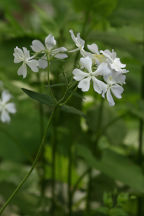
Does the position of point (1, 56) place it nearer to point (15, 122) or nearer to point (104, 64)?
point (104, 64)

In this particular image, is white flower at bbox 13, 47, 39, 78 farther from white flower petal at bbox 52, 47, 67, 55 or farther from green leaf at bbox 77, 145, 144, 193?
green leaf at bbox 77, 145, 144, 193

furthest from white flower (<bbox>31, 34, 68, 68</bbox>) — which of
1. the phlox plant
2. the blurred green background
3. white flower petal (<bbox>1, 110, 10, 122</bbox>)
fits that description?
white flower petal (<bbox>1, 110, 10, 122</bbox>)

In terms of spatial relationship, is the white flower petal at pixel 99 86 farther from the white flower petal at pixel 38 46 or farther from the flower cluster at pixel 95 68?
the white flower petal at pixel 38 46

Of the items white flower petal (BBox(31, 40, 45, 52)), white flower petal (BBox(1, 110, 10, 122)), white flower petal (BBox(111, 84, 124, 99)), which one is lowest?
white flower petal (BBox(111, 84, 124, 99))

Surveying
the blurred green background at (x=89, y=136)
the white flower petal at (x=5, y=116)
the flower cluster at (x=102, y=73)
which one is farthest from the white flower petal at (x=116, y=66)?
the white flower petal at (x=5, y=116)

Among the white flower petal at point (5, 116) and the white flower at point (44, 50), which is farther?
the white flower petal at point (5, 116)

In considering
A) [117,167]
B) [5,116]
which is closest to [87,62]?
[5,116]

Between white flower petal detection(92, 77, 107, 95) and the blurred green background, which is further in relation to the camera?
the blurred green background

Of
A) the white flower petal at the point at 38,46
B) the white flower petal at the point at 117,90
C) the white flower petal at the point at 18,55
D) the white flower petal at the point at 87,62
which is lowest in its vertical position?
the white flower petal at the point at 117,90
